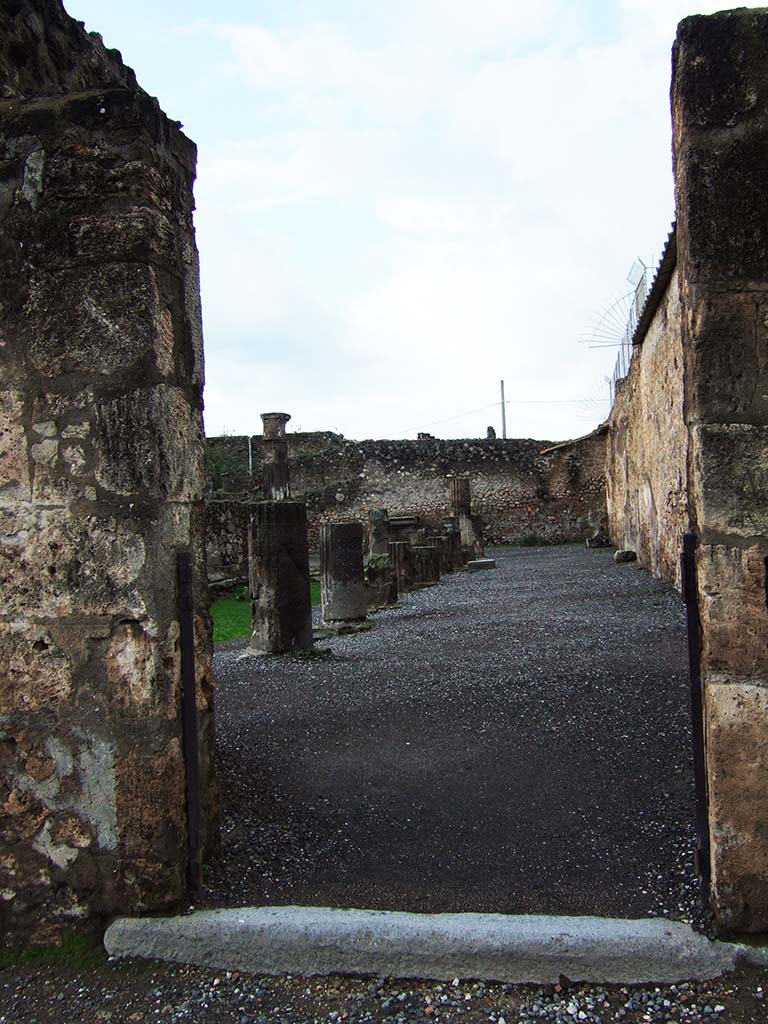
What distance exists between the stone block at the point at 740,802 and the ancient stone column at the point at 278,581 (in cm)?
636

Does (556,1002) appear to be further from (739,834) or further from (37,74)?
(37,74)

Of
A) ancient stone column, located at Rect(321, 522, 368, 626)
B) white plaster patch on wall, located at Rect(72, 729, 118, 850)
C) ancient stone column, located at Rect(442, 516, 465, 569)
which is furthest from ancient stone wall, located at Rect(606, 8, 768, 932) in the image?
ancient stone column, located at Rect(442, 516, 465, 569)

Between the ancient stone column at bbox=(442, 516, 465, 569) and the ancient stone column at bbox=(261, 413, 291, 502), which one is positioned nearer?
the ancient stone column at bbox=(261, 413, 291, 502)

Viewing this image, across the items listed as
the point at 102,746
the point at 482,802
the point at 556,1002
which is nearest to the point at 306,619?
the point at 482,802

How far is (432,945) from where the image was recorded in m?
2.50

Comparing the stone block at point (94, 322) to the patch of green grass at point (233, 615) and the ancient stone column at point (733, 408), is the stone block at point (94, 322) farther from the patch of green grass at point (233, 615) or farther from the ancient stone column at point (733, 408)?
the patch of green grass at point (233, 615)

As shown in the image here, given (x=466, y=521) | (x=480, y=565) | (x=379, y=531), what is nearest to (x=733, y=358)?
(x=379, y=531)

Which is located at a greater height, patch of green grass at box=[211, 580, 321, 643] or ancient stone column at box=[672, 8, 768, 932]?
ancient stone column at box=[672, 8, 768, 932]

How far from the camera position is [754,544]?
8.01ft

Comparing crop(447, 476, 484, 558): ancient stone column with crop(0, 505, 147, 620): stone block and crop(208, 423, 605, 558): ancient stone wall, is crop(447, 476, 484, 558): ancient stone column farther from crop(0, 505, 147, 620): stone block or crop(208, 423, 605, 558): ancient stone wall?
crop(0, 505, 147, 620): stone block

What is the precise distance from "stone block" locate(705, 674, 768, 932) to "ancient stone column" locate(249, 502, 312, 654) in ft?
20.9

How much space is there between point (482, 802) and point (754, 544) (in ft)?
6.34

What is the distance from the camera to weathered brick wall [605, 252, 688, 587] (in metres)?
11.1

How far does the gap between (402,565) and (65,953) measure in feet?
43.2
